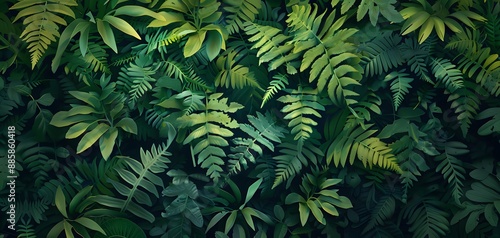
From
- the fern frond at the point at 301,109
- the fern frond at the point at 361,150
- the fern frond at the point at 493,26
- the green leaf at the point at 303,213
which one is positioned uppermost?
the fern frond at the point at 493,26

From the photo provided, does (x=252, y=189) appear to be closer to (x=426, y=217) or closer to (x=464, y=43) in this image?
(x=426, y=217)

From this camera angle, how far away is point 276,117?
191cm

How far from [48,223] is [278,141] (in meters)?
0.78

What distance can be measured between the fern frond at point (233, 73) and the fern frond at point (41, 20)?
1.56 feet

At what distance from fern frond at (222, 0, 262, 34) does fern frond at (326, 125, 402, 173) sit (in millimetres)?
458

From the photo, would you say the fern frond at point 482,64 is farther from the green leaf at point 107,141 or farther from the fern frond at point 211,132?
the green leaf at point 107,141

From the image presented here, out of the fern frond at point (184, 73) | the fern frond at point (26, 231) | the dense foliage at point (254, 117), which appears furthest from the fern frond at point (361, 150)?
the fern frond at point (26, 231)

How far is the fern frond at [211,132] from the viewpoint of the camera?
182 centimetres

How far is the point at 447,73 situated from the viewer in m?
1.83

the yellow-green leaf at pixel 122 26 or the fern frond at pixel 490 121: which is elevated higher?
the yellow-green leaf at pixel 122 26

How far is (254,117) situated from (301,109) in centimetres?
15

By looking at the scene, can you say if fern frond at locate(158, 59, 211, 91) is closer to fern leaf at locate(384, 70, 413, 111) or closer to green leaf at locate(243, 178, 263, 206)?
green leaf at locate(243, 178, 263, 206)

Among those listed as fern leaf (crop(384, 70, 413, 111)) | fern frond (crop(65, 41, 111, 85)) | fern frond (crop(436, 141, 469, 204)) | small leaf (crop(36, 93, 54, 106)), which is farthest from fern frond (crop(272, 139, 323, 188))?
small leaf (crop(36, 93, 54, 106))

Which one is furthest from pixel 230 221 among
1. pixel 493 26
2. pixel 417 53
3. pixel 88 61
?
pixel 493 26
